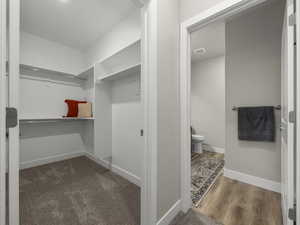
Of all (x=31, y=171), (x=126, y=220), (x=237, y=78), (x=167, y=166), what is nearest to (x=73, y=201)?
(x=126, y=220)

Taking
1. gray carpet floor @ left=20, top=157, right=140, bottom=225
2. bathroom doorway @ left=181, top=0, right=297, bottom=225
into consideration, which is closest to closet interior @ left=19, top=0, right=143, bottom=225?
gray carpet floor @ left=20, top=157, right=140, bottom=225

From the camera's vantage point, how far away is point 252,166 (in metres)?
1.96

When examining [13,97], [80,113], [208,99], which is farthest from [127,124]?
[208,99]

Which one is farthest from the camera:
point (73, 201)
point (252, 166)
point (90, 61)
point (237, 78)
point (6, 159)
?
point (90, 61)

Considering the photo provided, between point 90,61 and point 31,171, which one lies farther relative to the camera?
point 90,61

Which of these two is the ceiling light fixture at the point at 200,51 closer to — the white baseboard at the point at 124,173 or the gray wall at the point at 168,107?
the gray wall at the point at 168,107

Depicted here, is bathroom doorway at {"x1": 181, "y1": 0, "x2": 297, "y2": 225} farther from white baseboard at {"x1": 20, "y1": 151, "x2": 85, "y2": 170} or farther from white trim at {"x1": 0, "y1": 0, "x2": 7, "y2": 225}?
white baseboard at {"x1": 20, "y1": 151, "x2": 85, "y2": 170}

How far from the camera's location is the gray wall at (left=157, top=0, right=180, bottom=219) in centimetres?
119

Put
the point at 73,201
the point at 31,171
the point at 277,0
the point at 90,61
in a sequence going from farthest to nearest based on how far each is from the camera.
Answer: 1. the point at 90,61
2. the point at 31,171
3. the point at 277,0
4. the point at 73,201

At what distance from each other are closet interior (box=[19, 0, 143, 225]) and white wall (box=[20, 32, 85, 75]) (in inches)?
0.7

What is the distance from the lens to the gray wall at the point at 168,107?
1190 mm

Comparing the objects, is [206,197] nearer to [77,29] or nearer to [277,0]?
[277,0]

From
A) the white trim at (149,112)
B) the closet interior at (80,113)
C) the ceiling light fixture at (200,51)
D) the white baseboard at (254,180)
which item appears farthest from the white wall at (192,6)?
the white baseboard at (254,180)

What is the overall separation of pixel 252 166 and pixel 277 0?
2.42 metres
